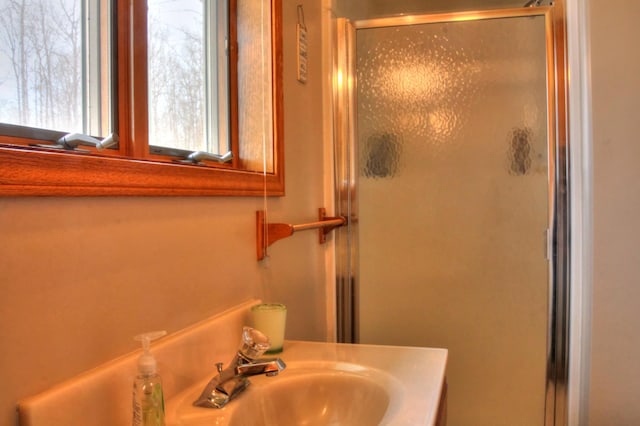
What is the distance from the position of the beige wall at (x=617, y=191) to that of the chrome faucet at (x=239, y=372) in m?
1.12

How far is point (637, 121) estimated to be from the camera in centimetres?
144

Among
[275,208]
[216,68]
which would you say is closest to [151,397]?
[275,208]

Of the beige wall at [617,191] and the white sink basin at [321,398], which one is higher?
the beige wall at [617,191]

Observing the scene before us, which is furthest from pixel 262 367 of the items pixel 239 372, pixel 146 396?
pixel 146 396

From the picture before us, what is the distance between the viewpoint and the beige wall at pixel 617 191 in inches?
56.6

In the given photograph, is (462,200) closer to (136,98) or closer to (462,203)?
(462,203)

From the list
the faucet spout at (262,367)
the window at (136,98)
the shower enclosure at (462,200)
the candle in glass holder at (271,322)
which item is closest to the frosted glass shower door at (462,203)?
the shower enclosure at (462,200)

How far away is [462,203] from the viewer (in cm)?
169

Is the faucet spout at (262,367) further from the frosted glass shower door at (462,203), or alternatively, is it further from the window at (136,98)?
the frosted glass shower door at (462,203)

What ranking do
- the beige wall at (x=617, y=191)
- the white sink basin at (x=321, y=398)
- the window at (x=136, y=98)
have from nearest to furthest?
the window at (x=136, y=98), the white sink basin at (x=321, y=398), the beige wall at (x=617, y=191)

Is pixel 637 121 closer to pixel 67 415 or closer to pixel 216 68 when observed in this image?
pixel 216 68

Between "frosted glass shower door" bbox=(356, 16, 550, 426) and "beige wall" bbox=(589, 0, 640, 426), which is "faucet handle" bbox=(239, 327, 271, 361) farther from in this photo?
"beige wall" bbox=(589, 0, 640, 426)

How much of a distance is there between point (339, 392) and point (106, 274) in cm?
54

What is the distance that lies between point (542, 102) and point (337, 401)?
4.02 ft
